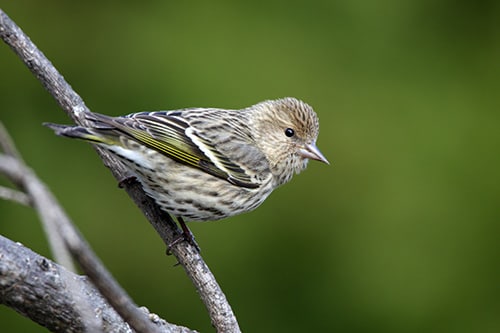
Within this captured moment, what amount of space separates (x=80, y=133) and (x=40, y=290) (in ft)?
2.34

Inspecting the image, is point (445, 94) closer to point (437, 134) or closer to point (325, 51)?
point (437, 134)

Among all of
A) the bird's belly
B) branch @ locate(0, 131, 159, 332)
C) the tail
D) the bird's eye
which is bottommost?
branch @ locate(0, 131, 159, 332)

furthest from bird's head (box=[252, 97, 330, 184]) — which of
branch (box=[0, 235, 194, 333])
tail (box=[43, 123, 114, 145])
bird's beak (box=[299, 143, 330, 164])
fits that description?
branch (box=[0, 235, 194, 333])

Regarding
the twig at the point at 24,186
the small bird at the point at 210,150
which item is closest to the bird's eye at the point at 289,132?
the small bird at the point at 210,150

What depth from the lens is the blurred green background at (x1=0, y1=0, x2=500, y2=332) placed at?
4.52 metres

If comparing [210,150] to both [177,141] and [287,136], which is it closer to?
[177,141]

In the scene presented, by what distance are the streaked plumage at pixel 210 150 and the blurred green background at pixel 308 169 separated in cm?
82

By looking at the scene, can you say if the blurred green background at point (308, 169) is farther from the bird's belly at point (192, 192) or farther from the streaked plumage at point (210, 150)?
the bird's belly at point (192, 192)

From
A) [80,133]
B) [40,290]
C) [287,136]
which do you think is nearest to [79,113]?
[80,133]

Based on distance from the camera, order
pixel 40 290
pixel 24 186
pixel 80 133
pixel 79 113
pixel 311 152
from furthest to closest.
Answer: pixel 311 152 < pixel 79 113 < pixel 80 133 < pixel 40 290 < pixel 24 186

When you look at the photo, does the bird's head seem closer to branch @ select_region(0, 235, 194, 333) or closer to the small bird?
the small bird

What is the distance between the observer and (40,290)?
2170 millimetres

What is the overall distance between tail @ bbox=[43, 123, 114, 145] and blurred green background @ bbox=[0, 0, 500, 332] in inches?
62.7

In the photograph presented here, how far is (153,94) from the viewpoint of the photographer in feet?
15.4
